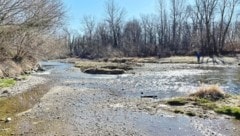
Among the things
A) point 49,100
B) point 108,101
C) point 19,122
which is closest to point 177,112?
point 108,101

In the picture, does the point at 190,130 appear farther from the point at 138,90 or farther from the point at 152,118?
the point at 138,90

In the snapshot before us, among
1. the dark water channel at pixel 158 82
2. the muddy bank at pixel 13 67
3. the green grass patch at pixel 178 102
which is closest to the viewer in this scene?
the green grass patch at pixel 178 102

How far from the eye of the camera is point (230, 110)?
17.0 metres

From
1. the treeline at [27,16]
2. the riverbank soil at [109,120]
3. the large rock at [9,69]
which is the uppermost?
the treeline at [27,16]

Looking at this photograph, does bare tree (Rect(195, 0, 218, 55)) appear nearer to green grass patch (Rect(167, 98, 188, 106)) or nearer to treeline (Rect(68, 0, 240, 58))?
treeline (Rect(68, 0, 240, 58))

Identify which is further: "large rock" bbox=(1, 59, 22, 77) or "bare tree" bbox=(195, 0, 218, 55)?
"bare tree" bbox=(195, 0, 218, 55)

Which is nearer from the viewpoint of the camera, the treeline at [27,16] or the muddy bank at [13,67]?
the treeline at [27,16]

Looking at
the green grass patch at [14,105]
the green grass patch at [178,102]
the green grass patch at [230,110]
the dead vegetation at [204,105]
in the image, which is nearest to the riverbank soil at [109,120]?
the green grass patch at [14,105]

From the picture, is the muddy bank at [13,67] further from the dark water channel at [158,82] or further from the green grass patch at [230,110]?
the green grass patch at [230,110]

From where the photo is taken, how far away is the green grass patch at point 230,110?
16.5m

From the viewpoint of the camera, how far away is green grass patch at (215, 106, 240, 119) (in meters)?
16.5

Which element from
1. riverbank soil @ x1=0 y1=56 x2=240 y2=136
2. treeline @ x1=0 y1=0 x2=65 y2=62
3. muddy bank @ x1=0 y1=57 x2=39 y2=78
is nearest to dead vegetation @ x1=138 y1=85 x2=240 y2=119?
riverbank soil @ x1=0 y1=56 x2=240 y2=136

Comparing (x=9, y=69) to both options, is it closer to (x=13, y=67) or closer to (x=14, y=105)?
(x=13, y=67)

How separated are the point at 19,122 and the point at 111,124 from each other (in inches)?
159
